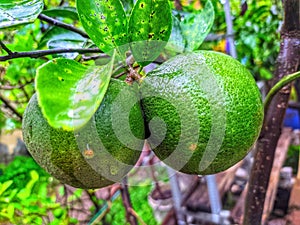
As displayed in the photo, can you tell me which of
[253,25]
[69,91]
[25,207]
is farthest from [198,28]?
[253,25]

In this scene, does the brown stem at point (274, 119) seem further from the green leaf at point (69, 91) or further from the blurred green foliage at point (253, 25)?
the blurred green foliage at point (253, 25)

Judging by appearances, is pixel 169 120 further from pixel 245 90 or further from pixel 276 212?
pixel 276 212

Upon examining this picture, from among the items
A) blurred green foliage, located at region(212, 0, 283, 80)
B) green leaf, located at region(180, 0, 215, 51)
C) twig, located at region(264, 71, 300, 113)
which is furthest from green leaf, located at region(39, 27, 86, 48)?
blurred green foliage, located at region(212, 0, 283, 80)

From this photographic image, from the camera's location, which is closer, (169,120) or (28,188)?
(169,120)

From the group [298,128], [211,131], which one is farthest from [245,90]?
[298,128]

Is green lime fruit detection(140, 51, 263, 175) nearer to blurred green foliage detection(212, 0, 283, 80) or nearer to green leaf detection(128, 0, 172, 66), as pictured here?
green leaf detection(128, 0, 172, 66)
